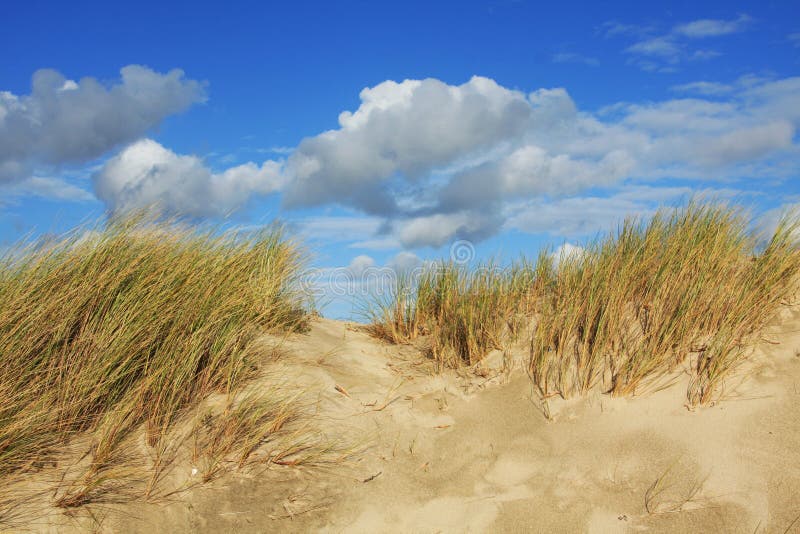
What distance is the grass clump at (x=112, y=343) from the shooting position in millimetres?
4176

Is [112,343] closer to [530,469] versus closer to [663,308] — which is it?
[530,469]

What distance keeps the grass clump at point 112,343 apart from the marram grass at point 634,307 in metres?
2.00

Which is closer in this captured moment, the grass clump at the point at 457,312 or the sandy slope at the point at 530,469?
the sandy slope at the point at 530,469

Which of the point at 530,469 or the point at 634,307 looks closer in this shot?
the point at 530,469

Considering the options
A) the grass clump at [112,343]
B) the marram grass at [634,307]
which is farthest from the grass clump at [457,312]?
the grass clump at [112,343]

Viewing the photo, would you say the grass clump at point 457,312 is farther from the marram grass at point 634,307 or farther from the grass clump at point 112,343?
the grass clump at point 112,343

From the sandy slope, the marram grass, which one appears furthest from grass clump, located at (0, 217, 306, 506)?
the marram grass

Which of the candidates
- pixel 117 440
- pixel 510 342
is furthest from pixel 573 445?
pixel 117 440

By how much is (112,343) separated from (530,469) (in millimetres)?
3151

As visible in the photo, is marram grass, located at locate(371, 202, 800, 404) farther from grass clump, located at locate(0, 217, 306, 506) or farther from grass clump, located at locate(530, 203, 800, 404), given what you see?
grass clump, located at locate(0, 217, 306, 506)

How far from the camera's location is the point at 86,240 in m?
5.16

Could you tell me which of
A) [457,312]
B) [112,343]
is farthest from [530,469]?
[112,343]

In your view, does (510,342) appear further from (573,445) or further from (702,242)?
(702,242)

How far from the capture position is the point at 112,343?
4.57 metres
